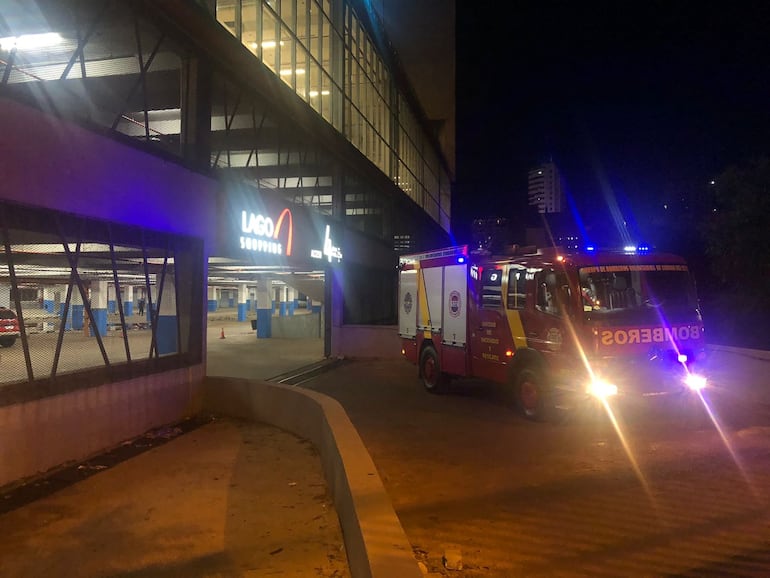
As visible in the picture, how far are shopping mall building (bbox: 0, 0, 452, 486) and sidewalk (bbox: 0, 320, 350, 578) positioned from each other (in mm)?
984

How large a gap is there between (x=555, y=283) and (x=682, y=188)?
12.5 meters

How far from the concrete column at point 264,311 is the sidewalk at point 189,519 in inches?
717

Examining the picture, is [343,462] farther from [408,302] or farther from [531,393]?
[408,302]

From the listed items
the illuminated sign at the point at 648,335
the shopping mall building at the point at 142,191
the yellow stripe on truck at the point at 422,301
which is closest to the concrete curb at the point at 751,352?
the illuminated sign at the point at 648,335

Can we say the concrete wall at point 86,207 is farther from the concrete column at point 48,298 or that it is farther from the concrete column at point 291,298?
the concrete column at point 291,298

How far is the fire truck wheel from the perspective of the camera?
29.2 ft

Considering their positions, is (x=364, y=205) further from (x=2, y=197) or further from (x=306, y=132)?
(x=2, y=197)

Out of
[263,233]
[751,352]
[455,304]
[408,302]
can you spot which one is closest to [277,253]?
[263,233]

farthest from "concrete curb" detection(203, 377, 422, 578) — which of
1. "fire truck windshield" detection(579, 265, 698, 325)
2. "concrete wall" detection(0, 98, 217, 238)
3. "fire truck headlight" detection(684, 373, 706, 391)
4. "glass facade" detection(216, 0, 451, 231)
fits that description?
"glass facade" detection(216, 0, 451, 231)

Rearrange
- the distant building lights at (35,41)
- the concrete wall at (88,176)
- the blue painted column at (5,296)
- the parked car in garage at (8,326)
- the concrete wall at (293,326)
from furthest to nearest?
the concrete wall at (293,326), the distant building lights at (35,41), the parked car in garage at (8,326), the blue painted column at (5,296), the concrete wall at (88,176)

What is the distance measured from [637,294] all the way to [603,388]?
1583 millimetres

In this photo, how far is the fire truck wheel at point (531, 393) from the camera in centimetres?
889

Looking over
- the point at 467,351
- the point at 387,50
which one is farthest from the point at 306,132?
the point at 387,50

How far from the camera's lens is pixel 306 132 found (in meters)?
14.8
